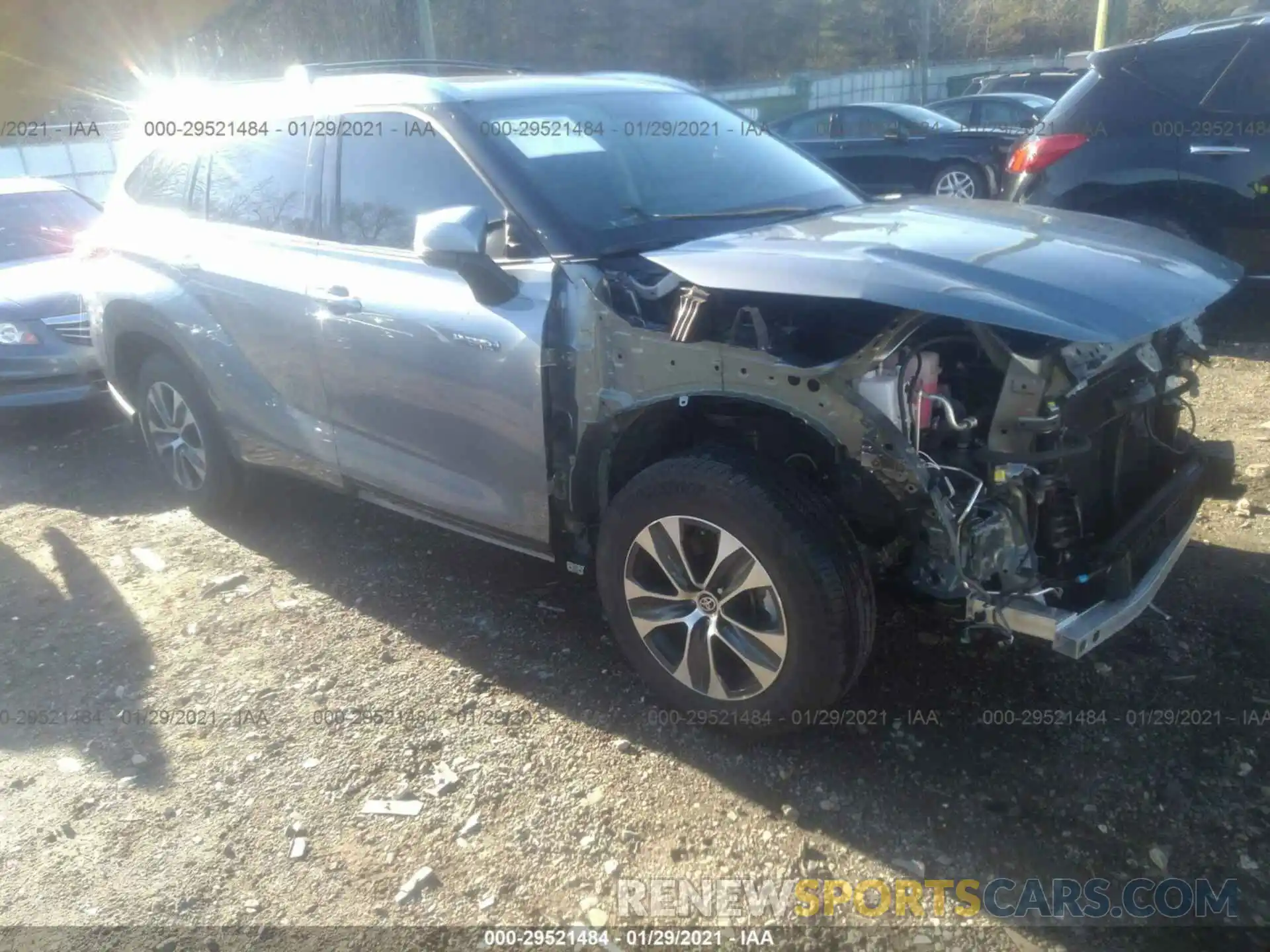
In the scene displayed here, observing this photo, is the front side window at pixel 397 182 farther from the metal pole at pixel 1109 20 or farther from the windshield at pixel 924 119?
the metal pole at pixel 1109 20

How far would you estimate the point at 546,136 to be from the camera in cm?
354

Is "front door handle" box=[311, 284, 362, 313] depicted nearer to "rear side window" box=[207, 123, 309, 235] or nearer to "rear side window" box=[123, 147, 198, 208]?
"rear side window" box=[207, 123, 309, 235]

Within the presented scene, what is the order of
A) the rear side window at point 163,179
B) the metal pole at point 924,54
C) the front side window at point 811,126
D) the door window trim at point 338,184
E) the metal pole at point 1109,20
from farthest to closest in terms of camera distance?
the metal pole at point 924,54, the front side window at point 811,126, the metal pole at point 1109,20, the rear side window at point 163,179, the door window trim at point 338,184

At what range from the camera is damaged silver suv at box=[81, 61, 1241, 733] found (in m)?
2.65

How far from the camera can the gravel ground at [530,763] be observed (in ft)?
8.60

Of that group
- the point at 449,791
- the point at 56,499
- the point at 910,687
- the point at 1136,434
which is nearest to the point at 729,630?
the point at 910,687

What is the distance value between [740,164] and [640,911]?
2.68m

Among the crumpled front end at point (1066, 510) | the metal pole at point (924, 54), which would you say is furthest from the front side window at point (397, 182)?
the metal pole at point (924, 54)

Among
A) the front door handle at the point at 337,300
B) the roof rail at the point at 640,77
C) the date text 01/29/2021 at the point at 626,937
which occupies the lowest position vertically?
the date text 01/29/2021 at the point at 626,937

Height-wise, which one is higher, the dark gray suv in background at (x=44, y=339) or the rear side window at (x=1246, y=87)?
the rear side window at (x=1246, y=87)

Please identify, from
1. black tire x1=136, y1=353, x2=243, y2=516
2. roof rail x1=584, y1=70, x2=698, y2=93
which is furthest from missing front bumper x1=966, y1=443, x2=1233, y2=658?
black tire x1=136, y1=353, x2=243, y2=516

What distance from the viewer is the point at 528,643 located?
3.70 m

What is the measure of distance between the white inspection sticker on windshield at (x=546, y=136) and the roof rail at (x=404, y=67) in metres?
0.75

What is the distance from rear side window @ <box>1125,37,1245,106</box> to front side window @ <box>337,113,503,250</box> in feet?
15.1
